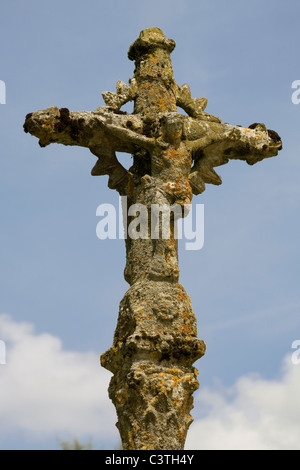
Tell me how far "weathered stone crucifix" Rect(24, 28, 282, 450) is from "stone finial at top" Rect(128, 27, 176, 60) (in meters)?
0.01

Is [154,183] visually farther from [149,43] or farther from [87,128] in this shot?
[149,43]

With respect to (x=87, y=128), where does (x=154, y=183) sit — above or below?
below

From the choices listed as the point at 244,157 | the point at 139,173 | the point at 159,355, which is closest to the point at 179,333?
the point at 159,355

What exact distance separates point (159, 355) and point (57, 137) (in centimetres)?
269

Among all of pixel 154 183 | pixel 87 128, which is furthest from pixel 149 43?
pixel 154 183

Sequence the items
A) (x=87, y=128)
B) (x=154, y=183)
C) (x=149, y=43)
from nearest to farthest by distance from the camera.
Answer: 1. (x=154, y=183)
2. (x=87, y=128)
3. (x=149, y=43)

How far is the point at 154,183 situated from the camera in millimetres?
9391

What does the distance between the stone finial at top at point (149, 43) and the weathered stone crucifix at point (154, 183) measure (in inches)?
0.5

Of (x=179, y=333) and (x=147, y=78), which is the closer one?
(x=179, y=333)

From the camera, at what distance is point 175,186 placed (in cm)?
941

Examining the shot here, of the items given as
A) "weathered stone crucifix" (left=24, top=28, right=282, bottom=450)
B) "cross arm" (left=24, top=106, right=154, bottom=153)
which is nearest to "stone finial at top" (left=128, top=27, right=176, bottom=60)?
"weathered stone crucifix" (left=24, top=28, right=282, bottom=450)

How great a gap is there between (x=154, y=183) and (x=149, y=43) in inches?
77.3
